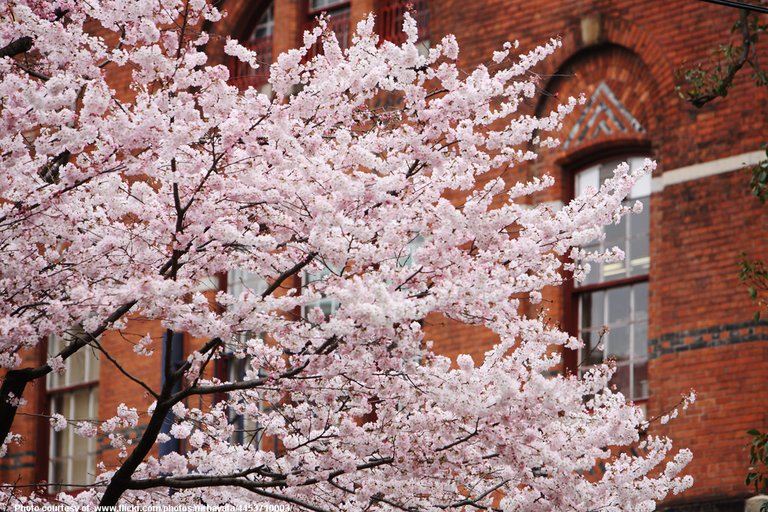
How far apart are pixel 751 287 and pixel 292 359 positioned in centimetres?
549

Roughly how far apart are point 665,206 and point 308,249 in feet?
23.8

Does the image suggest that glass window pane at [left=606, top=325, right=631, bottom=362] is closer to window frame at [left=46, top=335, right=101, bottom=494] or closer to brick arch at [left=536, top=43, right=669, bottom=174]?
brick arch at [left=536, top=43, right=669, bottom=174]

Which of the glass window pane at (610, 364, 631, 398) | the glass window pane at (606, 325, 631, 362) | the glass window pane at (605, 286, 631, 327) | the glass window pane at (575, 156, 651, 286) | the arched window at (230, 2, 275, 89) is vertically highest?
the arched window at (230, 2, 275, 89)

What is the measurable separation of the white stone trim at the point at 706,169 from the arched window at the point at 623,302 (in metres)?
0.44

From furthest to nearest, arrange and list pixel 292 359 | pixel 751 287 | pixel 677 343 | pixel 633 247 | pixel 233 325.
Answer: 1. pixel 633 247
2. pixel 677 343
3. pixel 751 287
4. pixel 292 359
5. pixel 233 325

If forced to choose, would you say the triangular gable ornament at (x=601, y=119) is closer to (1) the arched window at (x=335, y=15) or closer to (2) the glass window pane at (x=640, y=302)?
(2) the glass window pane at (x=640, y=302)

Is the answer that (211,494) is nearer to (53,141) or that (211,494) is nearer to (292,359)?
(292,359)

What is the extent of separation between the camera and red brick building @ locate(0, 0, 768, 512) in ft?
49.8

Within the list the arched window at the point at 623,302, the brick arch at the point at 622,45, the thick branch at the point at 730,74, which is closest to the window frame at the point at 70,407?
the arched window at the point at 623,302

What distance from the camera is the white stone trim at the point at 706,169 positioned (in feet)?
51.3

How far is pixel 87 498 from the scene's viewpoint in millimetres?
12344

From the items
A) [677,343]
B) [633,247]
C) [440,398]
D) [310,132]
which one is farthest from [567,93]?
[440,398]

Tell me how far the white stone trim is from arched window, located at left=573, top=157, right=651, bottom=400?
17.4 inches

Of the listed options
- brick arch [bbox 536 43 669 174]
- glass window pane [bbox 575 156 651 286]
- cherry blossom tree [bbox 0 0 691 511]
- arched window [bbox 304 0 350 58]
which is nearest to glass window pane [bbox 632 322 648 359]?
glass window pane [bbox 575 156 651 286]
